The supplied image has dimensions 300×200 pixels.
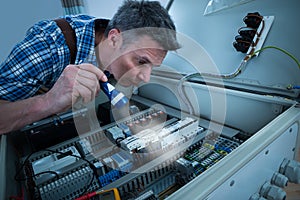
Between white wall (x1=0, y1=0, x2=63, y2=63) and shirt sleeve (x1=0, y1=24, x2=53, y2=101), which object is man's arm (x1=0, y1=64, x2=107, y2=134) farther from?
white wall (x1=0, y1=0, x2=63, y2=63)

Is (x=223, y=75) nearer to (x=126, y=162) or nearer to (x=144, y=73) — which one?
(x=144, y=73)

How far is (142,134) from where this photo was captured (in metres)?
0.68

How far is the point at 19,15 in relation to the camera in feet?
5.74

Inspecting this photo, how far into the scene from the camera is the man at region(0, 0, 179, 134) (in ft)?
1.94

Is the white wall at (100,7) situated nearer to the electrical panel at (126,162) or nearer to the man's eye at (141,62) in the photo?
the man's eye at (141,62)

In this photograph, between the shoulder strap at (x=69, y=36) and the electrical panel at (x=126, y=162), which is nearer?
the electrical panel at (x=126, y=162)

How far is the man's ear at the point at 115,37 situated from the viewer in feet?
2.47

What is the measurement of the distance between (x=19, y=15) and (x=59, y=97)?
164 cm

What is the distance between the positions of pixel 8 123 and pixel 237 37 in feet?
3.10

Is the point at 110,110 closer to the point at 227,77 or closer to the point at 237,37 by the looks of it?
the point at 227,77

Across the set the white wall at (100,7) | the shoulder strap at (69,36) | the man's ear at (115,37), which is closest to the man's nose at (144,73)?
the man's ear at (115,37)

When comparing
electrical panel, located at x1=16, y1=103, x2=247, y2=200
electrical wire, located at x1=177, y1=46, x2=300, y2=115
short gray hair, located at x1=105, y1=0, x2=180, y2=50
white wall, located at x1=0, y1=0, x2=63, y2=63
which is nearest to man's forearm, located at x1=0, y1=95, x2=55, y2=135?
electrical panel, located at x1=16, y1=103, x2=247, y2=200

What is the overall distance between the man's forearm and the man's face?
291 millimetres

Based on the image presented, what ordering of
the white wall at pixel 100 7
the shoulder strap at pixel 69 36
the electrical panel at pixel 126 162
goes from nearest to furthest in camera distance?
the electrical panel at pixel 126 162 → the shoulder strap at pixel 69 36 → the white wall at pixel 100 7
